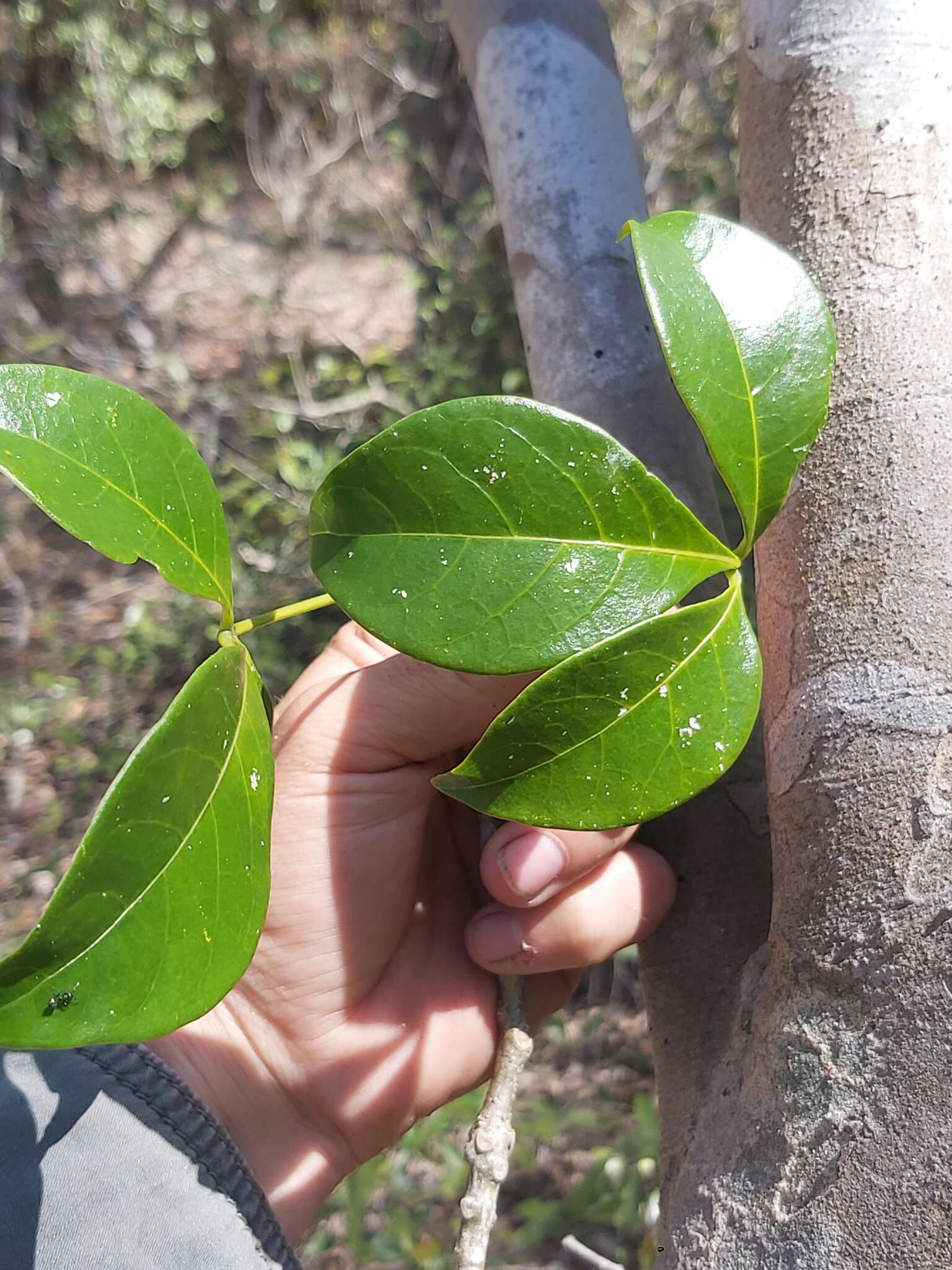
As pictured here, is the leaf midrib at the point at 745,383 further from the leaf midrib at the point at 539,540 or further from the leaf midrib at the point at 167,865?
the leaf midrib at the point at 167,865

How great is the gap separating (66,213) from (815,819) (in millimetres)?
3512

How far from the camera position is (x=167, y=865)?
447 mm

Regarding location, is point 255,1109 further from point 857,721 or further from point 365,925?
point 857,721

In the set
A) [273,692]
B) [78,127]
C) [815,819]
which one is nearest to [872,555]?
[815,819]

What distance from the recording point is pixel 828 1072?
1.78 feet

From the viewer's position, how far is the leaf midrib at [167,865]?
0.41 m

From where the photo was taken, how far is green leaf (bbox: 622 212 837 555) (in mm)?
504

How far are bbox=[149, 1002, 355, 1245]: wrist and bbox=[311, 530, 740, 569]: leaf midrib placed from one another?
2.16 feet

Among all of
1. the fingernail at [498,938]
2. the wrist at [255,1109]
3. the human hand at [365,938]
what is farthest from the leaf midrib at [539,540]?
the wrist at [255,1109]

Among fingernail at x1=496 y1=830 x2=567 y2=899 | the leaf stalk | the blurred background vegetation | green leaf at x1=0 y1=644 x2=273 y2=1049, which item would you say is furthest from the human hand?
the blurred background vegetation

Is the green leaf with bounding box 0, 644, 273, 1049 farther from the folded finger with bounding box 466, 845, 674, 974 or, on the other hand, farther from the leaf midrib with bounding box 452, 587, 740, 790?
the folded finger with bounding box 466, 845, 674, 974

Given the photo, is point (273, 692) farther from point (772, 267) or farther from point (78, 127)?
point (78, 127)

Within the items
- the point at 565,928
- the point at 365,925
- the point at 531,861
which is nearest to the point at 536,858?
the point at 531,861

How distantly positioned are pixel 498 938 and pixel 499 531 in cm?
55
